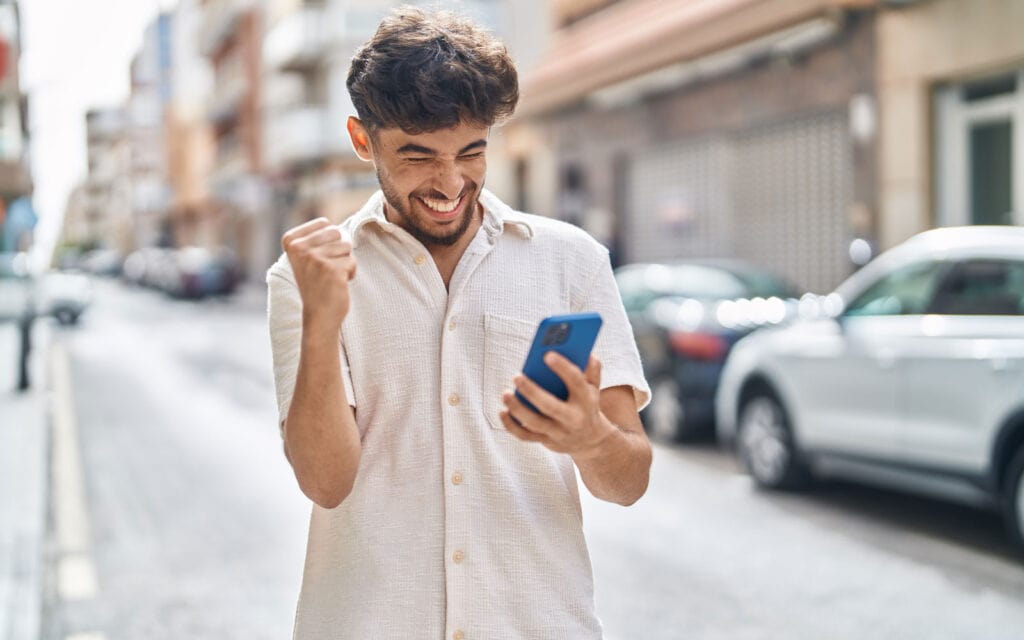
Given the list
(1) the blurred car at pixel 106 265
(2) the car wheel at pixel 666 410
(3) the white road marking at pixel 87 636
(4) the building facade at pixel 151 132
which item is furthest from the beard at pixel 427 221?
(4) the building facade at pixel 151 132

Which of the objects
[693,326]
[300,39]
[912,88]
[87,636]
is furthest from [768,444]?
[300,39]

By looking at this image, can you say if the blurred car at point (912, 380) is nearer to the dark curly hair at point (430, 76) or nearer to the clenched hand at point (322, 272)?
the dark curly hair at point (430, 76)

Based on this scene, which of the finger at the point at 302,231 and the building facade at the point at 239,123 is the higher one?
the building facade at the point at 239,123

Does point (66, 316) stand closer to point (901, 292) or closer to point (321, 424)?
point (901, 292)

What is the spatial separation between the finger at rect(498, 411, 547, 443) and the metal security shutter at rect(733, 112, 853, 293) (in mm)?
16313

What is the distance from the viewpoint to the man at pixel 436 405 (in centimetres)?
196

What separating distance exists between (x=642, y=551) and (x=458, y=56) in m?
5.37

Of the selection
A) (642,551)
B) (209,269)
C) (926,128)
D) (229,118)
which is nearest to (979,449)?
(642,551)

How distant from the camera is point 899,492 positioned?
8.71 metres

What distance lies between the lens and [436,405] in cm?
204

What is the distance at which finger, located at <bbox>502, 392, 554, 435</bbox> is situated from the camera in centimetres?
177

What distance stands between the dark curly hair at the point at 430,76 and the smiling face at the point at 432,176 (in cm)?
2

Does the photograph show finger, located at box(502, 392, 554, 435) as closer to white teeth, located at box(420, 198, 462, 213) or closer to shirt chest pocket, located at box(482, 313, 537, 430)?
shirt chest pocket, located at box(482, 313, 537, 430)

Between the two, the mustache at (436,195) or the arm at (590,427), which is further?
the mustache at (436,195)
